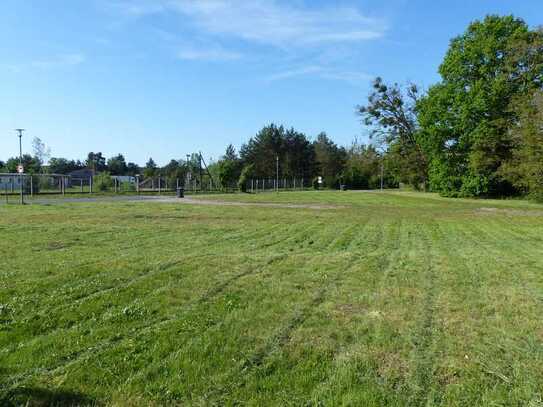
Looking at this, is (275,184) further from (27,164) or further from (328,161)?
(27,164)

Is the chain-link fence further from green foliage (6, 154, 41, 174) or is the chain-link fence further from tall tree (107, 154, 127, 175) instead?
tall tree (107, 154, 127, 175)

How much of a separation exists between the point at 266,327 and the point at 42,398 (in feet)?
6.83

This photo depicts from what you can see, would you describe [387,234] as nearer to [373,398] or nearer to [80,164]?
[373,398]

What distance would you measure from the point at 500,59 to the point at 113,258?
131 ft

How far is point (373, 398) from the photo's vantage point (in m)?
3.04

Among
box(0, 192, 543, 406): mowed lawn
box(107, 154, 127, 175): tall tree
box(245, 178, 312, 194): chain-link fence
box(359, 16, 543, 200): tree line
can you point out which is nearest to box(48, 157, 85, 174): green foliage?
box(107, 154, 127, 175): tall tree

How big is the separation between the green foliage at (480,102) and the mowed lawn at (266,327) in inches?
1243

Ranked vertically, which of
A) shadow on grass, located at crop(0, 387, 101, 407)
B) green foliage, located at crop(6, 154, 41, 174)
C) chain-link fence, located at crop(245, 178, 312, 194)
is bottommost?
shadow on grass, located at crop(0, 387, 101, 407)

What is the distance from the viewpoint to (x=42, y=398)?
291 cm

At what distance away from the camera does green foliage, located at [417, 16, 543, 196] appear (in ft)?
117

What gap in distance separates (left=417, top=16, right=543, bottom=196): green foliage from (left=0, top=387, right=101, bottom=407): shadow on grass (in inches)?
1426

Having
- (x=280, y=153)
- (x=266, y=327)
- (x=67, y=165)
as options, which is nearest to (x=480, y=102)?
(x=266, y=327)

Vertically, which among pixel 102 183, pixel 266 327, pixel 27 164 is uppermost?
pixel 27 164

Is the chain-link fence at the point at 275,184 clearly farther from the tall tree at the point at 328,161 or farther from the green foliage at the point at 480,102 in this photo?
the green foliage at the point at 480,102
